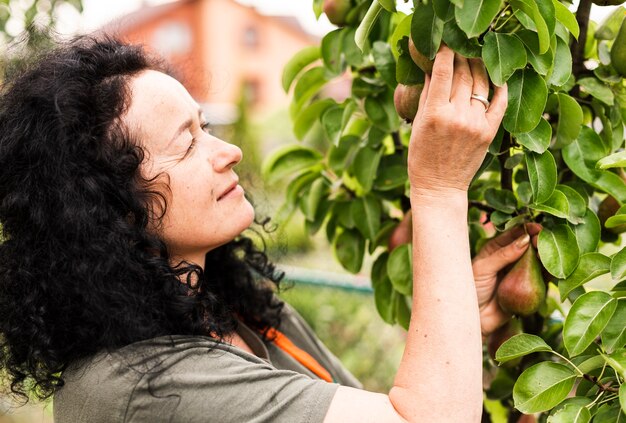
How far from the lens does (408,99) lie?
1062 mm

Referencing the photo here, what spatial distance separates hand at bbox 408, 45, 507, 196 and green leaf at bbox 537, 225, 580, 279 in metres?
0.16

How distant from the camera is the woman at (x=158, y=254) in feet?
3.32

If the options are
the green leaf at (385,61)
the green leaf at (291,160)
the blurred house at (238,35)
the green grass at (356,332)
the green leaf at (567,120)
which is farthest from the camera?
the blurred house at (238,35)

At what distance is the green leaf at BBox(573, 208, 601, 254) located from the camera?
110 centimetres

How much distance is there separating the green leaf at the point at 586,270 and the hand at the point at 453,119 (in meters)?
0.21

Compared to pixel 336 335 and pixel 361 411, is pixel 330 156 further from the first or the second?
pixel 336 335

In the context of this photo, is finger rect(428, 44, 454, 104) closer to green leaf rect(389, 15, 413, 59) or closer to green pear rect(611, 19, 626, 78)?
green leaf rect(389, 15, 413, 59)

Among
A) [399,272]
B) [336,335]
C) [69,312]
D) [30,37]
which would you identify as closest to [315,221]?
[399,272]

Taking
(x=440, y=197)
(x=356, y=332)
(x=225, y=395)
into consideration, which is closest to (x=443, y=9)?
(x=440, y=197)

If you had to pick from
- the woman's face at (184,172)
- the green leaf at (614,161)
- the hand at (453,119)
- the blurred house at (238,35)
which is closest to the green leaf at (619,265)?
the green leaf at (614,161)

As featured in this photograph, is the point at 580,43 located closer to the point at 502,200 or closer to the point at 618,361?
the point at 502,200

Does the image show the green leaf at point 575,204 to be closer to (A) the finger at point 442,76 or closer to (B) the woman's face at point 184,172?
(A) the finger at point 442,76

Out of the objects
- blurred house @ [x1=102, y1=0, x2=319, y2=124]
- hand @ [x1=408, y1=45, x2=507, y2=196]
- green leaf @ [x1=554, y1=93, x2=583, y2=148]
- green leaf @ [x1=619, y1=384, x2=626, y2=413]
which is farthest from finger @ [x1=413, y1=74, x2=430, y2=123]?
blurred house @ [x1=102, y1=0, x2=319, y2=124]

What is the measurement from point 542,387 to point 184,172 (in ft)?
2.04
